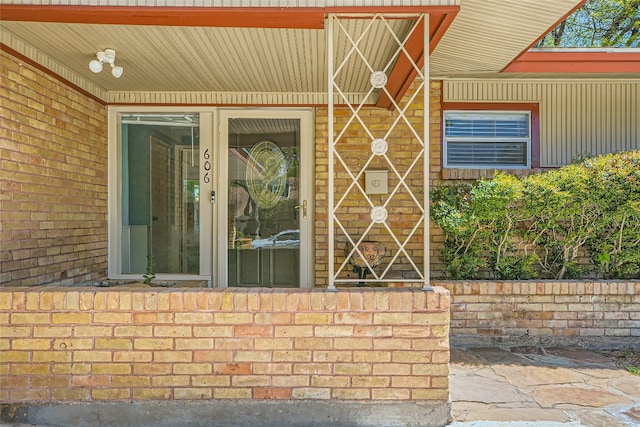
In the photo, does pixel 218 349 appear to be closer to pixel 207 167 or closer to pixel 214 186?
pixel 214 186

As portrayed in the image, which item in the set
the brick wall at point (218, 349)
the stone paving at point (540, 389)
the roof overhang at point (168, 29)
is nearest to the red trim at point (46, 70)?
the roof overhang at point (168, 29)

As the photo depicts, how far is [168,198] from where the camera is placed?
16.1 feet

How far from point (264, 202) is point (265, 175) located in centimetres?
31

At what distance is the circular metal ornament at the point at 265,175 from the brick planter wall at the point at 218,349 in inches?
96.9

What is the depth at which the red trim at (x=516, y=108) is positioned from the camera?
16.3ft

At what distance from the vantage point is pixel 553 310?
3969mm

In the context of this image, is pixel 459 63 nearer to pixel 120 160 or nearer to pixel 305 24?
pixel 305 24

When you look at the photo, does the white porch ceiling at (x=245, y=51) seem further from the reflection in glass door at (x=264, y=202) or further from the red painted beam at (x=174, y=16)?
the reflection in glass door at (x=264, y=202)

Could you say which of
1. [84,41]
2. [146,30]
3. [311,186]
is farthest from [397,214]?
[84,41]

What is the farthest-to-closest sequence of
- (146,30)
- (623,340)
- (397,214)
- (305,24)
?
1. (397,214)
2. (623,340)
3. (146,30)
4. (305,24)

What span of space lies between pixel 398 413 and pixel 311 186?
2.82m

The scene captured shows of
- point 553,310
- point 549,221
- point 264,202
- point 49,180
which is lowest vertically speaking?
point 553,310

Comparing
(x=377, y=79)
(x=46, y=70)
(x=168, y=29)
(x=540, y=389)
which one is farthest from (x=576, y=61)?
(x=46, y=70)

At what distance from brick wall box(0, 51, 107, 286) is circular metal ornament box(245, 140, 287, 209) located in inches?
62.9
